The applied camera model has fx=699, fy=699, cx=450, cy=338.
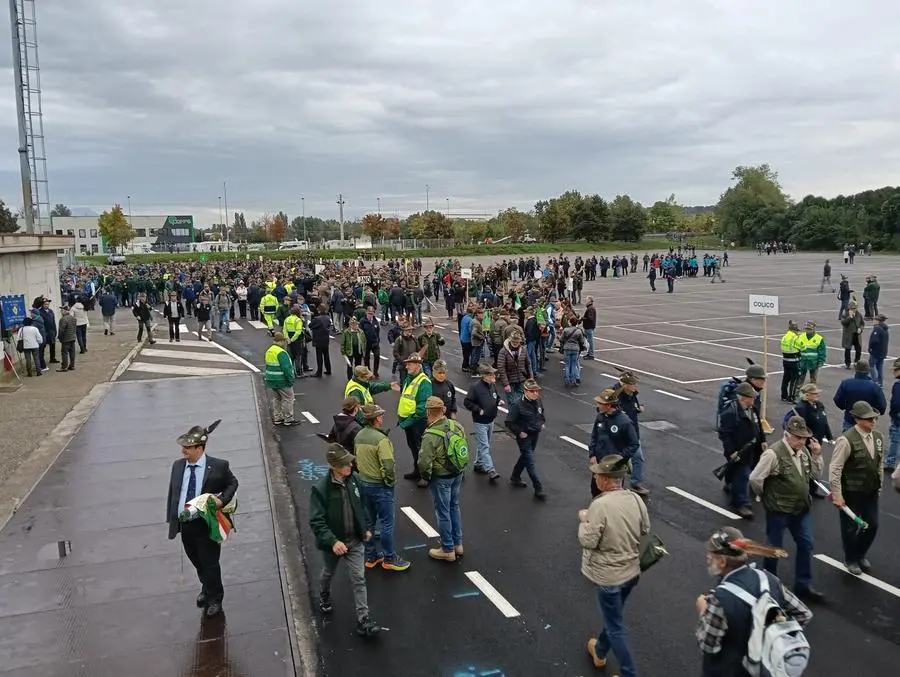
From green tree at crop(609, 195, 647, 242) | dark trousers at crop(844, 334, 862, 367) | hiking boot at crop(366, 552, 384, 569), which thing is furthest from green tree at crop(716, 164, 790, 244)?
hiking boot at crop(366, 552, 384, 569)

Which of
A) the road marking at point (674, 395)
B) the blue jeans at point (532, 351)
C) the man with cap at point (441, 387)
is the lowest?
the road marking at point (674, 395)

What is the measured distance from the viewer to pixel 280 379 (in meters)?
12.6

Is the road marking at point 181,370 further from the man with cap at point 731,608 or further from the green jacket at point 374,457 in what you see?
the man with cap at point 731,608

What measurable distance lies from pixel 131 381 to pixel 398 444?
8.70 metres

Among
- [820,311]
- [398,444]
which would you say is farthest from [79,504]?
[820,311]

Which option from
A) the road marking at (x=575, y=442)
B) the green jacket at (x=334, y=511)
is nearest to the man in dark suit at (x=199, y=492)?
the green jacket at (x=334, y=511)

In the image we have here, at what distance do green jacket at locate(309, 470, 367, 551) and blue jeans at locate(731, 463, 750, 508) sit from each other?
5055 mm

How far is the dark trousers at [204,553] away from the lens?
616cm

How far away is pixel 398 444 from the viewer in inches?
468

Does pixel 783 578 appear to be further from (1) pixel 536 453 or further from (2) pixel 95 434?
(2) pixel 95 434

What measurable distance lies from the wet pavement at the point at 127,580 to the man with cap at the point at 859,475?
531 cm

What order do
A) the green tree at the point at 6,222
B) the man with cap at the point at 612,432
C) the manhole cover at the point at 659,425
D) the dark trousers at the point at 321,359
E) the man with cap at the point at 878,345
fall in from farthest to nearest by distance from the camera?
the green tree at the point at 6,222
the dark trousers at the point at 321,359
the man with cap at the point at 878,345
the manhole cover at the point at 659,425
the man with cap at the point at 612,432

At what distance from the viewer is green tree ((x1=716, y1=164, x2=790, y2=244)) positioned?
10175cm

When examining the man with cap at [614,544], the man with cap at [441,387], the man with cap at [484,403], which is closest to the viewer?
the man with cap at [614,544]
